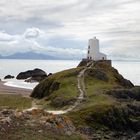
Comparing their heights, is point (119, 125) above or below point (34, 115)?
below

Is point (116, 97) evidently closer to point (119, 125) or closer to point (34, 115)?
point (119, 125)

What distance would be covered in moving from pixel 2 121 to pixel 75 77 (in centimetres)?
5959

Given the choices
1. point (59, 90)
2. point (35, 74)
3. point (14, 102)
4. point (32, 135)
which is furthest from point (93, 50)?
point (32, 135)

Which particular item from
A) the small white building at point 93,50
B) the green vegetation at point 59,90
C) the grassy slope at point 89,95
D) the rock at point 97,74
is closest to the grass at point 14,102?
the green vegetation at point 59,90

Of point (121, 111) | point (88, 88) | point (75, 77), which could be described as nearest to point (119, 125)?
point (121, 111)

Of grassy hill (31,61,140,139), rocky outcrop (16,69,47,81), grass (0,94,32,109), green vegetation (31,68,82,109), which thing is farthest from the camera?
rocky outcrop (16,69,47,81)

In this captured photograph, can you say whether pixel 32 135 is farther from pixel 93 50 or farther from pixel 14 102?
pixel 93 50

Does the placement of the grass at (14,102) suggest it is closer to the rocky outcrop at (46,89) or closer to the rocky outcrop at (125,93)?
the rocky outcrop at (46,89)

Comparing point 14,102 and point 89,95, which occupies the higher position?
point 89,95

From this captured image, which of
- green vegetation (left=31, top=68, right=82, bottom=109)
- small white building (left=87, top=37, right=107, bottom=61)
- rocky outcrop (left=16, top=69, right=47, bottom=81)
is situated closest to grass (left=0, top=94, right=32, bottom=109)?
green vegetation (left=31, top=68, right=82, bottom=109)

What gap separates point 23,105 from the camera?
69.8 m

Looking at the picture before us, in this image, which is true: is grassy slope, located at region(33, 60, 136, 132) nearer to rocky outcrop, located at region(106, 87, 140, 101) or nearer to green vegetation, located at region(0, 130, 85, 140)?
rocky outcrop, located at region(106, 87, 140, 101)

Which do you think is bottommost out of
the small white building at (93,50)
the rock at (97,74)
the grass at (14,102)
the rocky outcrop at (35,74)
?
the grass at (14,102)

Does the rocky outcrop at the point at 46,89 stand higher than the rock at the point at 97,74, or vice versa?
the rock at the point at 97,74
